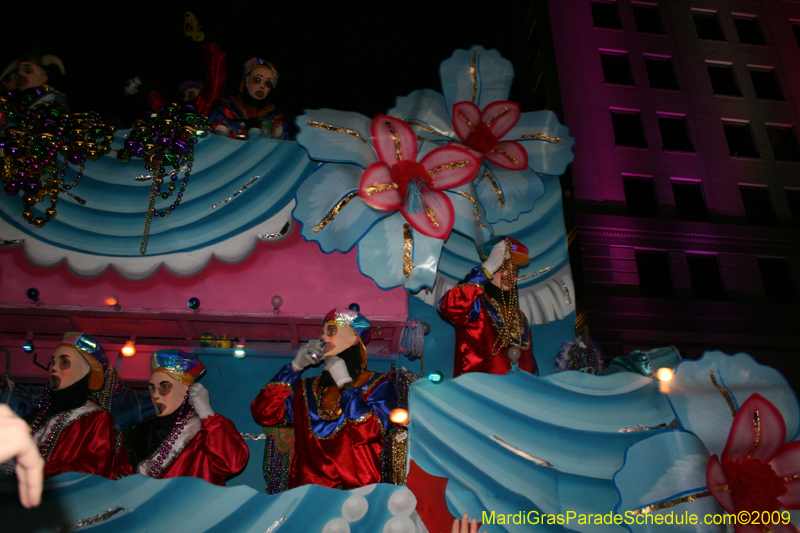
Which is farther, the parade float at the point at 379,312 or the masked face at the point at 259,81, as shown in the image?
the masked face at the point at 259,81

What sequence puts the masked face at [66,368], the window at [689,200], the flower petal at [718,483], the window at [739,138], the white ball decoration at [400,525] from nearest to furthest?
1. the white ball decoration at [400,525]
2. the flower petal at [718,483]
3. the masked face at [66,368]
4. the window at [689,200]
5. the window at [739,138]

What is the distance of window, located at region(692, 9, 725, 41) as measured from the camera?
7324 mm

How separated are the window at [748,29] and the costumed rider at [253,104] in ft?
20.4

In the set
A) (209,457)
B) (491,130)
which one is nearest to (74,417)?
(209,457)

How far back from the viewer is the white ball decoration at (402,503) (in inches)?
102

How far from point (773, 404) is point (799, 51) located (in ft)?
20.2

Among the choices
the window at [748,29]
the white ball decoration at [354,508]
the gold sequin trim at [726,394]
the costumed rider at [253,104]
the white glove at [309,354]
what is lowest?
the white ball decoration at [354,508]

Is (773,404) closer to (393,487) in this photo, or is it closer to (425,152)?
(393,487)

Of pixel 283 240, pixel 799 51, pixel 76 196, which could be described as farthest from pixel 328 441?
pixel 799 51

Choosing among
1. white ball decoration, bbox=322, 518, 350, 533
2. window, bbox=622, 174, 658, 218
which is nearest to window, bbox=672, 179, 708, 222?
window, bbox=622, 174, 658, 218

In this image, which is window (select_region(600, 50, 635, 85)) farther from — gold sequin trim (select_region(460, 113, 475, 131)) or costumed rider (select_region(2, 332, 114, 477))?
costumed rider (select_region(2, 332, 114, 477))

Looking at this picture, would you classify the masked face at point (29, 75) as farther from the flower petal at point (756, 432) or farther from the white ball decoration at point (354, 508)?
the flower petal at point (756, 432)

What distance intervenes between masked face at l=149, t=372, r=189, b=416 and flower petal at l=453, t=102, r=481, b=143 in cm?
268

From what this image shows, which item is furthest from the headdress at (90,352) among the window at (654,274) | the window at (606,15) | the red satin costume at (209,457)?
the window at (606,15)
